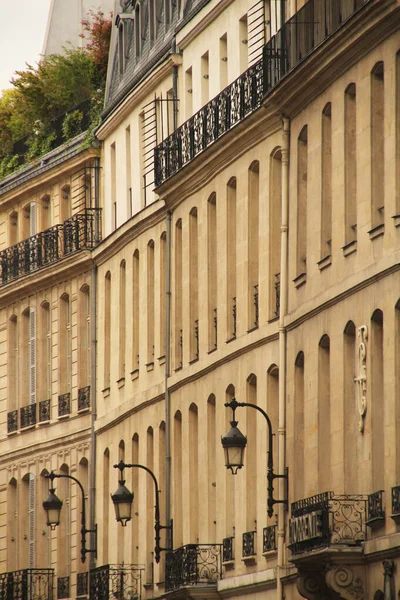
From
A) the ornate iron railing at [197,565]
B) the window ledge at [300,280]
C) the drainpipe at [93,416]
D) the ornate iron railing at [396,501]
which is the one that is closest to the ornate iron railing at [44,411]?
the drainpipe at [93,416]

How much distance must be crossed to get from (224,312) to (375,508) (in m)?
11.8

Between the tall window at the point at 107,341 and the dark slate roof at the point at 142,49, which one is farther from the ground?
the dark slate roof at the point at 142,49

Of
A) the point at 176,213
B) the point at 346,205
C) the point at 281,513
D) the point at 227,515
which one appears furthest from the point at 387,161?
the point at 176,213

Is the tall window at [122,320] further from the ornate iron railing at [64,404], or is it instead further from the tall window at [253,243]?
the tall window at [253,243]

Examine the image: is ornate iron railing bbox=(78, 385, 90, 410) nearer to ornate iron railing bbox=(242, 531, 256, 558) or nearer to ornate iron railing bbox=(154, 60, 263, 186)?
ornate iron railing bbox=(154, 60, 263, 186)

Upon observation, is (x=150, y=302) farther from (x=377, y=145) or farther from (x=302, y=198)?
(x=377, y=145)

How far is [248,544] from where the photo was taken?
160ft

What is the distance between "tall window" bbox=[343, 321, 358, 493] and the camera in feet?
139

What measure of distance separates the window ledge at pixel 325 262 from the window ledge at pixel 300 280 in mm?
1156

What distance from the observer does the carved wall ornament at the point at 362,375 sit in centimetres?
4156

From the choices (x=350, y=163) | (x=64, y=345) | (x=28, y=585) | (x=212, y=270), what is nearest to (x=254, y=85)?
(x=212, y=270)

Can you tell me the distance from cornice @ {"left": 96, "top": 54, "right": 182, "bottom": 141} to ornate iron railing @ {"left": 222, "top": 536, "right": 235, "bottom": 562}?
1227 cm

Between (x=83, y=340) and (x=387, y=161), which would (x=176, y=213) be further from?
(x=387, y=161)

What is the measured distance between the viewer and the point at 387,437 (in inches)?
A: 1577
